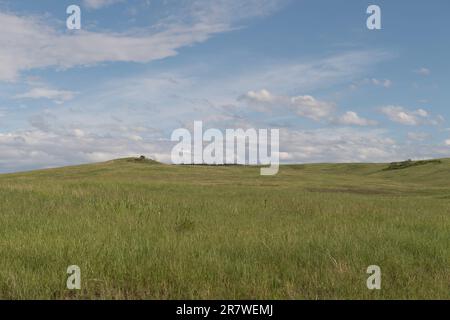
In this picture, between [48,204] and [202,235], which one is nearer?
[202,235]

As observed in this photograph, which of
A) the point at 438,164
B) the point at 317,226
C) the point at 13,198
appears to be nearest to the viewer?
the point at 317,226

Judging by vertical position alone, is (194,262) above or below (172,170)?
below

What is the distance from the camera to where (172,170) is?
70250 millimetres

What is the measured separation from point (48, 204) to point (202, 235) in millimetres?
7620

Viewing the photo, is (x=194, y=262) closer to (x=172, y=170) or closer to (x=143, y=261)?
(x=143, y=261)

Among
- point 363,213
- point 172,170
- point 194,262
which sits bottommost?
point 194,262

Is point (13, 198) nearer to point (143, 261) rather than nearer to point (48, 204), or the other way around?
point (48, 204)

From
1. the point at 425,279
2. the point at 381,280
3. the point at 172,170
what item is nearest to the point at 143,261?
the point at 381,280

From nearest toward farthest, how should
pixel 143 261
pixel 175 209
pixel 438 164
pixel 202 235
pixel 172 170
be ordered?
pixel 143 261 < pixel 202 235 < pixel 175 209 < pixel 172 170 < pixel 438 164
